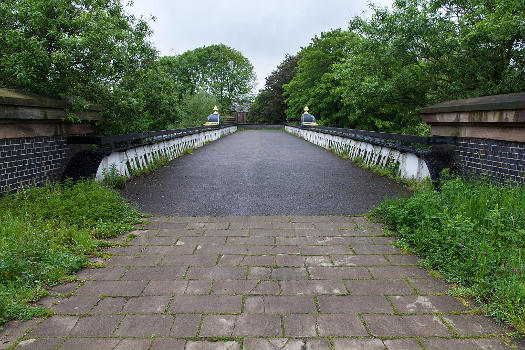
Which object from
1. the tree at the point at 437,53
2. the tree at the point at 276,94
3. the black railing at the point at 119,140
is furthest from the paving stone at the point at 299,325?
the tree at the point at 276,94

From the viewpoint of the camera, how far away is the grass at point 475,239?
2.67 m

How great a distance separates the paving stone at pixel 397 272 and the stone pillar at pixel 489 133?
260cm

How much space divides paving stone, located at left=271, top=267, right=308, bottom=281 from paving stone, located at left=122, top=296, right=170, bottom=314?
3.15 ft

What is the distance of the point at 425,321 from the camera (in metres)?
2.51

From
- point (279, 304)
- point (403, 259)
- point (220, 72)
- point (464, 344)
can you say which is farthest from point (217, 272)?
point (220, 72)

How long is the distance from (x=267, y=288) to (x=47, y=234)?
2420mm

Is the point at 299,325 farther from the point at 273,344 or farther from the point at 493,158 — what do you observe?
the point at 493,158

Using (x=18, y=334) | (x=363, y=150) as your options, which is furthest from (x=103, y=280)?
(x=363, y=150)

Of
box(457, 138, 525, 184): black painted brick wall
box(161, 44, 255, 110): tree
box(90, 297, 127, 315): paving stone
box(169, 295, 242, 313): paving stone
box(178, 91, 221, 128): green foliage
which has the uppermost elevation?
box(161, 44, 255, 110): tree

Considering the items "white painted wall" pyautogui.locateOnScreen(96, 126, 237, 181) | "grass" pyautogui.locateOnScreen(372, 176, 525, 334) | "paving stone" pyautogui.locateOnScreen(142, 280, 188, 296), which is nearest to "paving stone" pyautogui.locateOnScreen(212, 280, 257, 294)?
"paving stone" pyautogui.locateOnScreen(142, 280, 188, 296)

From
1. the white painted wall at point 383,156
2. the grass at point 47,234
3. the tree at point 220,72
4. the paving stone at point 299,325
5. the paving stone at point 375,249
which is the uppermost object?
the tree at point 220,72

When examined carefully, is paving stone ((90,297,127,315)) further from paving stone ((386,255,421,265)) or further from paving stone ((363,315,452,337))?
paving stone ((386,255,421,265))

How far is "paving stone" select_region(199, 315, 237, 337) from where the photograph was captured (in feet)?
7.74

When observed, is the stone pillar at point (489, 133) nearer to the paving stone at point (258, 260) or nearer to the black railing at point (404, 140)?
the black railing at point (404, 140)
